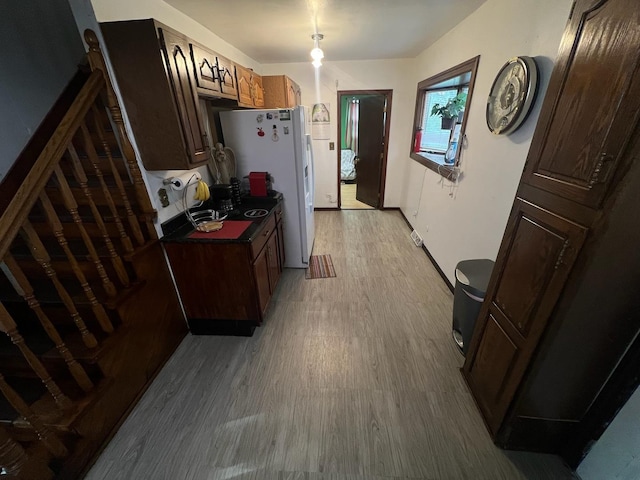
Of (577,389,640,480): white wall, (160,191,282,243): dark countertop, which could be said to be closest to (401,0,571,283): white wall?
(577,389,640,480): white wall

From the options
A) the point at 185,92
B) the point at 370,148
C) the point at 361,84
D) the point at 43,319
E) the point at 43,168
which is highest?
the point at 361,84

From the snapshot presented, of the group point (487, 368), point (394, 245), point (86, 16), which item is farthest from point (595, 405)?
point (86, 16)

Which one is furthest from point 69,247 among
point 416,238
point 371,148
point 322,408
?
point 371,148

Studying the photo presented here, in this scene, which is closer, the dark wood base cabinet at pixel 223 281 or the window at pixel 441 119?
the dark wood base cabinet at pixel 223 281

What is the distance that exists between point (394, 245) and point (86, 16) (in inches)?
134

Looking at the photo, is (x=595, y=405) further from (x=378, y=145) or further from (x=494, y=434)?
(x=378, y=145)

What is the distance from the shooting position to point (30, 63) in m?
1.43

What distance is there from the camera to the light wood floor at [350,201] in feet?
16.1

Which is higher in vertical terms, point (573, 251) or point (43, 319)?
point (573, 251)

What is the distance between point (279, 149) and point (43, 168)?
1662 mm

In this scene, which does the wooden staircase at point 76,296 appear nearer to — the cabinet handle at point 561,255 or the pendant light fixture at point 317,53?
the pendant light fixture at point 317,53

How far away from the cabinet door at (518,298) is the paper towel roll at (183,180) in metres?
2.08

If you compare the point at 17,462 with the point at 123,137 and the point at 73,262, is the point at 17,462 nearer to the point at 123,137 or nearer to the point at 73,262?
the point at 73,262

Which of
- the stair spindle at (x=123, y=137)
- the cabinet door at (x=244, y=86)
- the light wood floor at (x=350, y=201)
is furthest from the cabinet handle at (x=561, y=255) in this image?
the light wood floor at (x=350, y=201)
